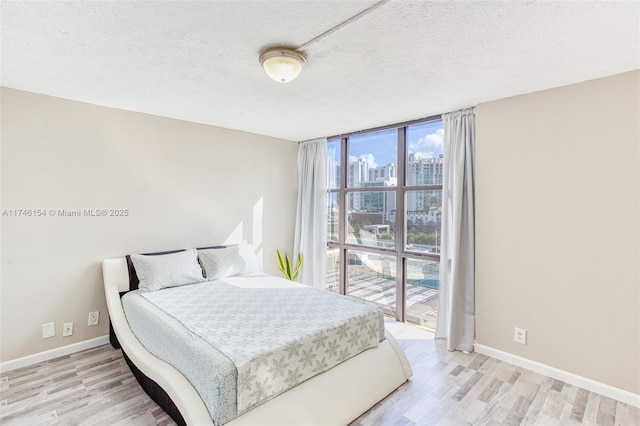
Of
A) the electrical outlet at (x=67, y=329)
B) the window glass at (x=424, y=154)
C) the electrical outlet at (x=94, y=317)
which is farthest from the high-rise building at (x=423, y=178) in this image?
the electrical outlet at (x=67, y=329)

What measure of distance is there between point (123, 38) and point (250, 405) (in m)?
2.21

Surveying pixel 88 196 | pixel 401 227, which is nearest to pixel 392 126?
pixel 401 227

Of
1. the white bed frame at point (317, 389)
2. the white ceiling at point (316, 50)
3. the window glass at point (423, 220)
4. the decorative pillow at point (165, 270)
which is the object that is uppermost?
the white ceiling at point (316, 50)

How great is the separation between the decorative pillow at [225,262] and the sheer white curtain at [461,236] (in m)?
2.29

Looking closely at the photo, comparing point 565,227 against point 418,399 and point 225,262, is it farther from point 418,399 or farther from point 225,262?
point 225,262

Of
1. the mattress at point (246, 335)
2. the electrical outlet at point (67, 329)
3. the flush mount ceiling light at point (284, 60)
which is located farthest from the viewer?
the electrical outlet at point (67, 329)

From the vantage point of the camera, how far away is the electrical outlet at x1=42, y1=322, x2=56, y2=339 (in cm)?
279

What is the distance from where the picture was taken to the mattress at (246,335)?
168 cm

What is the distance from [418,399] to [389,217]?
6.95 ft

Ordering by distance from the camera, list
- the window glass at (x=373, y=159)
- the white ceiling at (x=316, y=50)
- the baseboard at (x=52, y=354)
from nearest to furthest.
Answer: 1. the white ceiling at (x=316, y=50)
2. the baseboard at (x=52, y=354)
3. the window glass at (x=373, y=159)

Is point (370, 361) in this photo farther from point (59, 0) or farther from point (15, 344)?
point (15, 344)

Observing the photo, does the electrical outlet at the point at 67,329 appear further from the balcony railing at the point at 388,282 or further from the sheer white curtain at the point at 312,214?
the balcony railing at the point at 388,282

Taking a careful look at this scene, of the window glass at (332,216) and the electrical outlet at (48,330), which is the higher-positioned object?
the window glass at (332,216)

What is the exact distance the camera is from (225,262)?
3.50 meters
